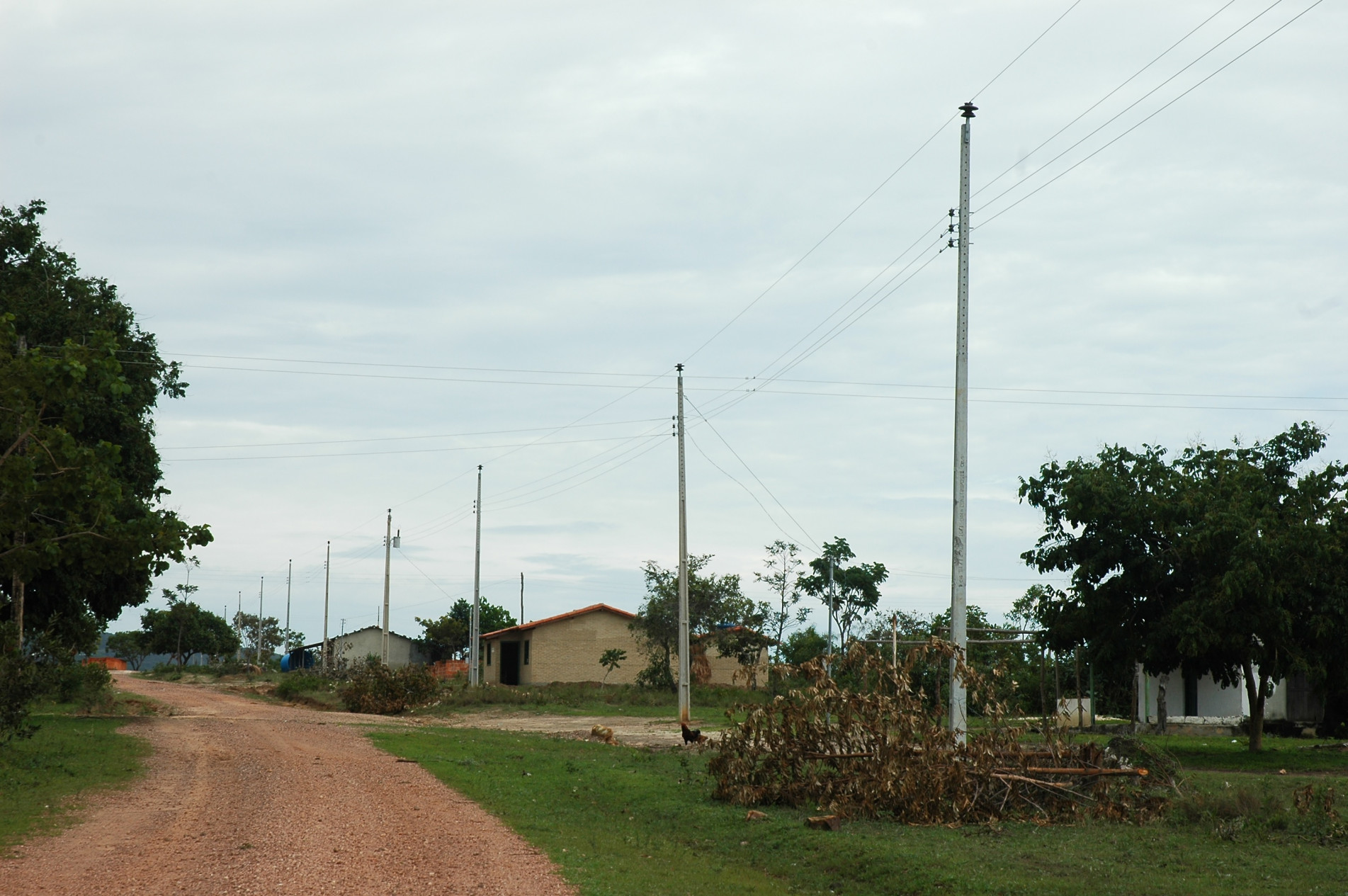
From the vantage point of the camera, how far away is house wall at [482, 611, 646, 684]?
5938 centimetres

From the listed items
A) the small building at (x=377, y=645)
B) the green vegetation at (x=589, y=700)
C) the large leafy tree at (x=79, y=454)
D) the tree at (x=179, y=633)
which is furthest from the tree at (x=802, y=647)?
the tree at (x=179, y=633)

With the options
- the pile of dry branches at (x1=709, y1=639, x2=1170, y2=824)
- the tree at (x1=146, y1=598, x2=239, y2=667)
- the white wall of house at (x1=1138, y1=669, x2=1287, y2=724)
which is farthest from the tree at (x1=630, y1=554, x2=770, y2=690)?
the tree at (x1=146, y1=598, x2=239, y2=667)

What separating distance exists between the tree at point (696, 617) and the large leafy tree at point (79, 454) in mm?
23171

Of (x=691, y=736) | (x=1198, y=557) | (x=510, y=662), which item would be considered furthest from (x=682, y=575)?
(x=510, y=662)

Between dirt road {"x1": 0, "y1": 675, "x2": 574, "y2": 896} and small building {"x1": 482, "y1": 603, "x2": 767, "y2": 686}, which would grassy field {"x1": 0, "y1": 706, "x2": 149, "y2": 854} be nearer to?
dirt road {"x1": 0, "y1": 675, "x2": 574, "y2": 896}

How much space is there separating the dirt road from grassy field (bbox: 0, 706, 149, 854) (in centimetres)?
40

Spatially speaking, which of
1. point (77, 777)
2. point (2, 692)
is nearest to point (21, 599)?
point (2, 692)

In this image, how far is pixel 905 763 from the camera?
13.9 meters

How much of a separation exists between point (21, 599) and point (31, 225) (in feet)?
30.1

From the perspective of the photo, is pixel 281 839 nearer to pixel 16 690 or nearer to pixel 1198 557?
pixel 16 690

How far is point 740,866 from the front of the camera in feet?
38.5

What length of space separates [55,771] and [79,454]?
482 centimetres

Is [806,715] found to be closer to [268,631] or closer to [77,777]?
[77,777]

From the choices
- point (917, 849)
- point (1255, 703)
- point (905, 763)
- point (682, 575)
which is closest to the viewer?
point (917, 849)
